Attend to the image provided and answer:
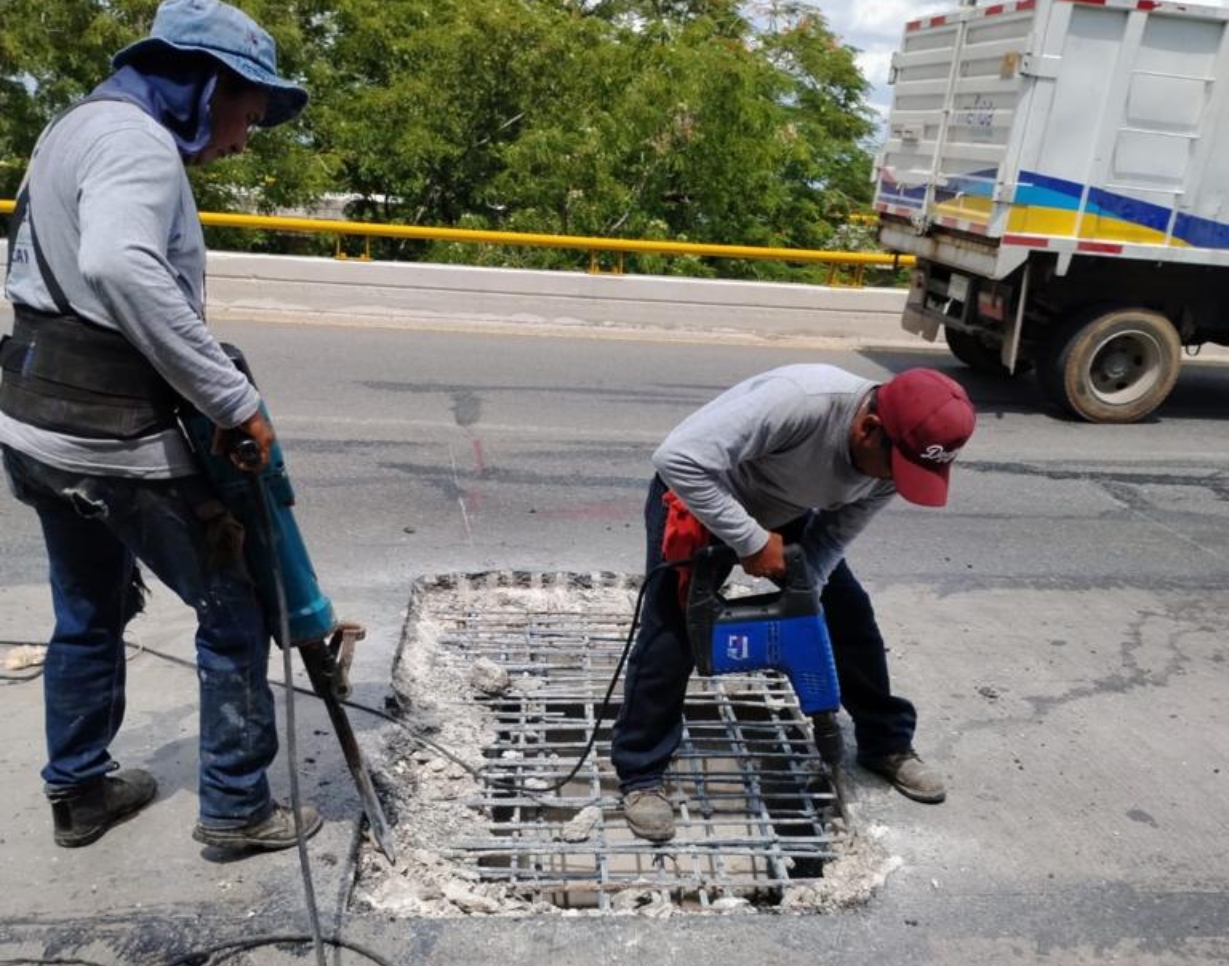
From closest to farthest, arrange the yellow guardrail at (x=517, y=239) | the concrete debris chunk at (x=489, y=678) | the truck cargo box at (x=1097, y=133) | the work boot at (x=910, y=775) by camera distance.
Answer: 1. the work boot at (x=910, y=775)
2. the concrete debris chunk at (x=489, y=678)
3. the truck cargo box at (x=1097, y=133)
4. the yellow guardrail at (x=517, y=239)

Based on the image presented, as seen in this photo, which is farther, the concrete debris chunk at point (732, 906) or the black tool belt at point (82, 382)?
the concrete debris chunk at point (732, 906)

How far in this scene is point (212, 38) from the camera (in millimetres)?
2549

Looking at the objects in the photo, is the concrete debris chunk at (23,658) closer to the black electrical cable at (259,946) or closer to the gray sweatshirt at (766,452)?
the black electrical cable at (259,946)

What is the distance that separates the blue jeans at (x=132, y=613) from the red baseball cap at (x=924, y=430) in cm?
160

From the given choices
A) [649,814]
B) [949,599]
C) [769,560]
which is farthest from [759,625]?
[949,599]

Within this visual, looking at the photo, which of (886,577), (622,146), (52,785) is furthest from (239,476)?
(622,146)

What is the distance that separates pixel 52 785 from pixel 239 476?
103cm

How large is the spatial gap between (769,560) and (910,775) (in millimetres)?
1040

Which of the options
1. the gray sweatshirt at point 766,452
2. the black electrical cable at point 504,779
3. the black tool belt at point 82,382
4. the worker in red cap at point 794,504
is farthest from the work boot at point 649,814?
the black tool belt at point 82,382

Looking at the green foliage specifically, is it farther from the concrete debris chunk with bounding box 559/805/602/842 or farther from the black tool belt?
the black tool belt

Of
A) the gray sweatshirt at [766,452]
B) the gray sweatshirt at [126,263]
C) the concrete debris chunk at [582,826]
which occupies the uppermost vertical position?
the gray sweatshirt at [126,263]

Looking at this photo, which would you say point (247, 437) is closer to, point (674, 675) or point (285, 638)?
point (285, 638)

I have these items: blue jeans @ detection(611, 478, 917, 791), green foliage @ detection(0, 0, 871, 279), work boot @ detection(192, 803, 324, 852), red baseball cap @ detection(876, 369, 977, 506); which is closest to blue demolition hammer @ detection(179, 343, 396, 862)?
work boot @ detection(192, 803, 324, 852)

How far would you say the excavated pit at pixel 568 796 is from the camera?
3.19 meters
